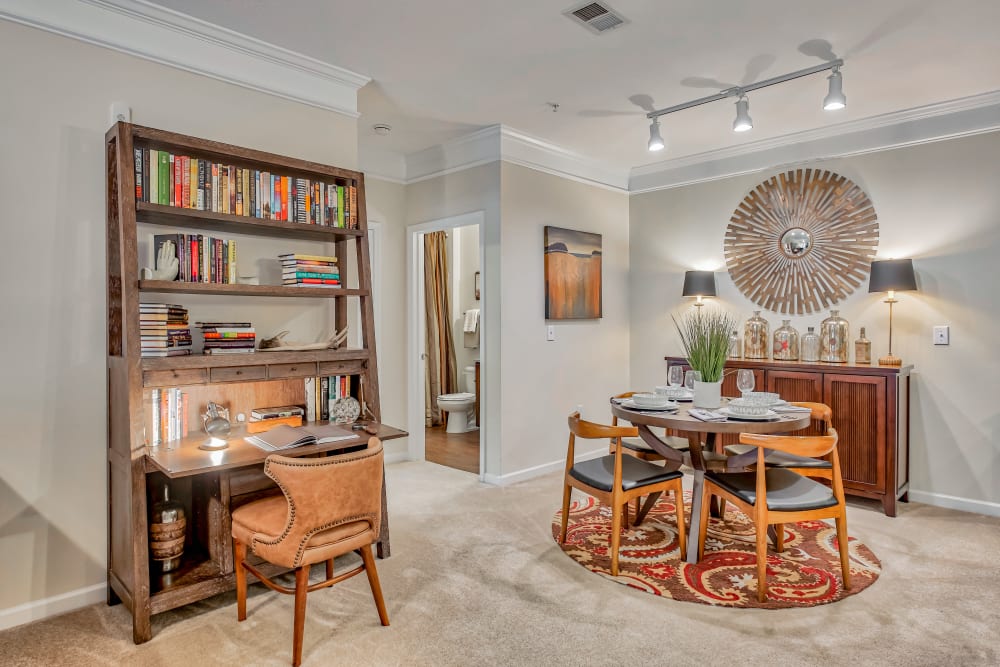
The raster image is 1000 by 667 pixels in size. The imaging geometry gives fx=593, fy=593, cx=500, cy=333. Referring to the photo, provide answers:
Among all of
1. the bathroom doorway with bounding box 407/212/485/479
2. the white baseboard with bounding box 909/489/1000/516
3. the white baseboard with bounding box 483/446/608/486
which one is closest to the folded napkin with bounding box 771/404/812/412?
the white baseboard with bounding box 909/489/1000/516

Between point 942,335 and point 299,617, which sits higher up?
point 942,335

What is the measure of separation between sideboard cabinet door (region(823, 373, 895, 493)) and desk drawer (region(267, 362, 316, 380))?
125 inches

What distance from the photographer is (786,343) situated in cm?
436

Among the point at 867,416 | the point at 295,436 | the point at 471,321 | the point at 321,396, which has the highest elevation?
the point at 471,321

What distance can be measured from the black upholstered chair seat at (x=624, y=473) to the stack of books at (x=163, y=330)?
6.32 feet

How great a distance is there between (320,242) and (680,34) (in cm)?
208

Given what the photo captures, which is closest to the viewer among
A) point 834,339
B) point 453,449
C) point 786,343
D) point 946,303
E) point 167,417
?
point 167,417

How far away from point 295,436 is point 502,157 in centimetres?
256

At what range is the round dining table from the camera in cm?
267

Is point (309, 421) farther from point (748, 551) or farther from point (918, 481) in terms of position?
point (918, 481)

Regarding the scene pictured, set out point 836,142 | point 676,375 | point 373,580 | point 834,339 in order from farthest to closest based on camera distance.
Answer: point 836,142 → point 834,339 → point 676,375 → point 373,580

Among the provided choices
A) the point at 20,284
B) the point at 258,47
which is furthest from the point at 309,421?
the point at 258,47

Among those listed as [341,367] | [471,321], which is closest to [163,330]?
[341,367]

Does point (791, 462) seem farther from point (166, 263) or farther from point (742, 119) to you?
point (166, 263)
